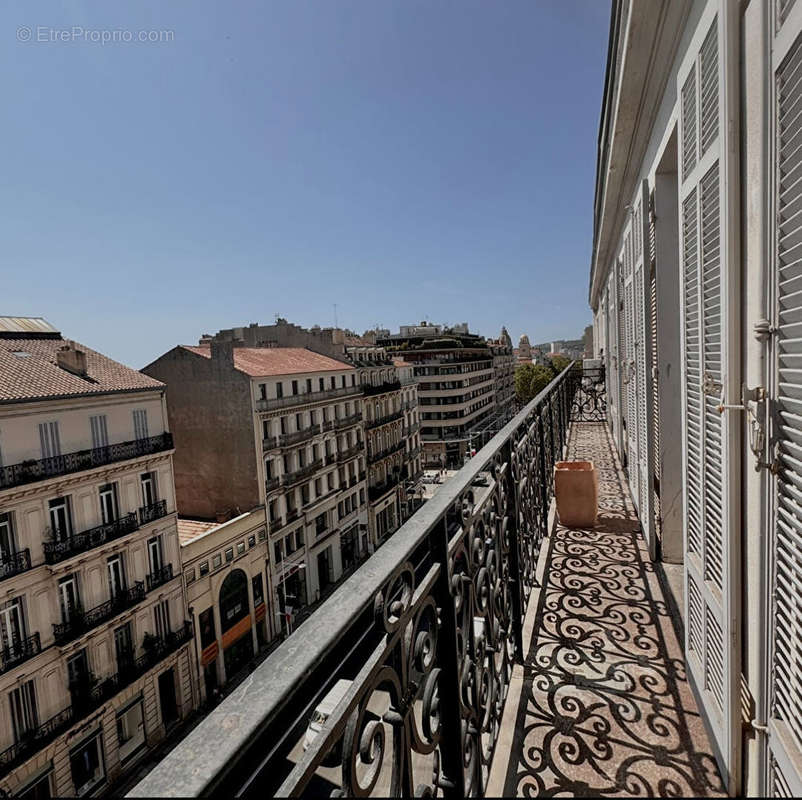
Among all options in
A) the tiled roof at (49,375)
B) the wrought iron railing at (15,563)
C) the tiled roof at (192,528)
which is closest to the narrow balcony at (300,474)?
the tiled roof at (192,528)

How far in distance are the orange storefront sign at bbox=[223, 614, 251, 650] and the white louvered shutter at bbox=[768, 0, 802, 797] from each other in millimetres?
21099

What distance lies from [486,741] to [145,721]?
59.5ft

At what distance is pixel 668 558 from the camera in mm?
4219

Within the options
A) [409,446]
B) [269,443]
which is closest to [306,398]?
[269,443]

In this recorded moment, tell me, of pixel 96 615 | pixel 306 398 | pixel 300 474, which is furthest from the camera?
pixel 306 398

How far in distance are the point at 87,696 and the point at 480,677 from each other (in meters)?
16.5

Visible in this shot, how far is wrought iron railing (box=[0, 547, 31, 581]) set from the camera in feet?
39.9

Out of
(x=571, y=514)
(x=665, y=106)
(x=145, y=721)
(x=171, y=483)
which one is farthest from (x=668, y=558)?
(x=145, y=721)

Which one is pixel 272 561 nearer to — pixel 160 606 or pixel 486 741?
pixel 160 606

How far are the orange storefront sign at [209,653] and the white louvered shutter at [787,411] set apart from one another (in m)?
20.3

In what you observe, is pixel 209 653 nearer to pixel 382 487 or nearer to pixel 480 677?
pixel 382 487

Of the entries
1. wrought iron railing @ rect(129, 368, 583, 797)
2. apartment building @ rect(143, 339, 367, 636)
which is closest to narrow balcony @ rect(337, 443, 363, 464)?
apartment building @ rect(143, 339, 367, 636)

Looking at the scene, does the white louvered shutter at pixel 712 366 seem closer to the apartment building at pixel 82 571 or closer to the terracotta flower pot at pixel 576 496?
the terracotta flower pot at pixel 576 496

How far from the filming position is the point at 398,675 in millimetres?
1301
